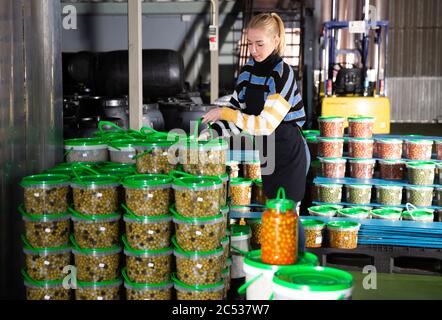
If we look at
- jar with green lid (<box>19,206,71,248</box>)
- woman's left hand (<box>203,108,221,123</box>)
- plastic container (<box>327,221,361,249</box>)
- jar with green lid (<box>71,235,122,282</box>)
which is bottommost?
plastic container (<box>327,221,361,249</box>)

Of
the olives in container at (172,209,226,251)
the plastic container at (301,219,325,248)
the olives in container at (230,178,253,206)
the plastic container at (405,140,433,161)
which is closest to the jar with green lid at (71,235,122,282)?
the olives in container at (172,209,226,251)

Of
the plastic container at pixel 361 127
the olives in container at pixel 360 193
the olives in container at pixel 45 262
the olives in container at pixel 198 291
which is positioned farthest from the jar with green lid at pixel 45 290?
the plastic container at pixel 361 127

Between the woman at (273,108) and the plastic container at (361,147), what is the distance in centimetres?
293

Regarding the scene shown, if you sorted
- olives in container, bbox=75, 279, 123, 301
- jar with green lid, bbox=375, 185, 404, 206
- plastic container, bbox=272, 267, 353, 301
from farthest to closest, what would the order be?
jar with green lid, bbox=375, 185, 404, 206
olives in container, bbox=75, 279, 123, 301
plastic container, bbox=272, 267, 353, 301

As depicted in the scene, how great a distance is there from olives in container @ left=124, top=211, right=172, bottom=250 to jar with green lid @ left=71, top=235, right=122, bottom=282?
5.7 inches

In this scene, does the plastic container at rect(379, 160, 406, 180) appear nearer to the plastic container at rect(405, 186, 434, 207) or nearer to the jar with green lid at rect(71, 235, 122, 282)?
the plastic container at rect(405, 186, 434, 207)

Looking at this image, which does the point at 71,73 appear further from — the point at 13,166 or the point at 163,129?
the point at 13,166

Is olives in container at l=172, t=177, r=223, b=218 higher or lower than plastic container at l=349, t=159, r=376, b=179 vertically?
higher

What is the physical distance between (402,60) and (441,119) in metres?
2.13

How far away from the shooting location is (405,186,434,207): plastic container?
6.27 metres

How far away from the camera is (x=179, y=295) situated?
3.20 meters

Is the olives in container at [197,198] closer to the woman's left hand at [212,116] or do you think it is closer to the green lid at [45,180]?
the woman's left hand at [212,116]

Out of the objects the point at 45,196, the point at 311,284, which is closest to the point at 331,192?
the point at 45,196
